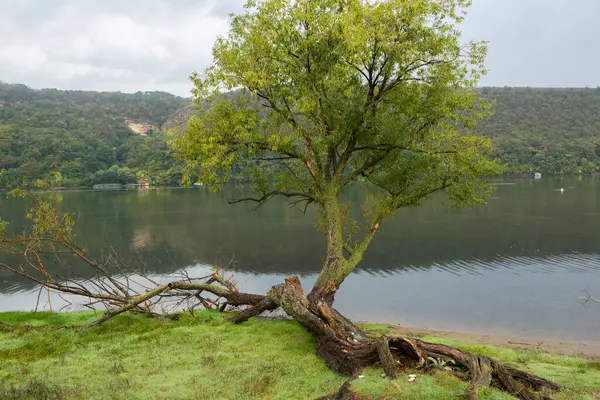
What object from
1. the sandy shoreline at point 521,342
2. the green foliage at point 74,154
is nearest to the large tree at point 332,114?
the sandy shoreline at point 521,342

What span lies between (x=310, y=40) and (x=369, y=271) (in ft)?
62.8

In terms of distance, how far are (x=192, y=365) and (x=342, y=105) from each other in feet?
30.2

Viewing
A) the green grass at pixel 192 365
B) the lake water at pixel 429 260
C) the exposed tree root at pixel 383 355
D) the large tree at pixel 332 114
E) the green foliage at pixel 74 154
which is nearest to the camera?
the exposed tree root at pixel 383 355

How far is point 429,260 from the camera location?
3294 cm

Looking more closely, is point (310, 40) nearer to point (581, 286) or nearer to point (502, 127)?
point (581, 286)

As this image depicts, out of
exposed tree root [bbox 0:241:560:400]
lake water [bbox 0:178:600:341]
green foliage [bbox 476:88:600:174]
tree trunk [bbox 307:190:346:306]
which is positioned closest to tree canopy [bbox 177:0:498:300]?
tree trunk [bbox 307:190:346:306]

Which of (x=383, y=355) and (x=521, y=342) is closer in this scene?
(x=383, y=355)

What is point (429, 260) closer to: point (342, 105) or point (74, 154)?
point (342, 105)

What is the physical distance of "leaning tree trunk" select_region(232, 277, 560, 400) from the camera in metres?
7.96

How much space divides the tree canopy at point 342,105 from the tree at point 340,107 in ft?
0.13

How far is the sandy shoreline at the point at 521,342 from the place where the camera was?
52.0ft

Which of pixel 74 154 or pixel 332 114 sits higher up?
pixel 74 154

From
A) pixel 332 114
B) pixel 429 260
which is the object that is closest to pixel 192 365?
pixel 332 114

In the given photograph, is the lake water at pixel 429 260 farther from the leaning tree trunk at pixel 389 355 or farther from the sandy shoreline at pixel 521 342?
the leaning tree trunk at pixel 389 355
